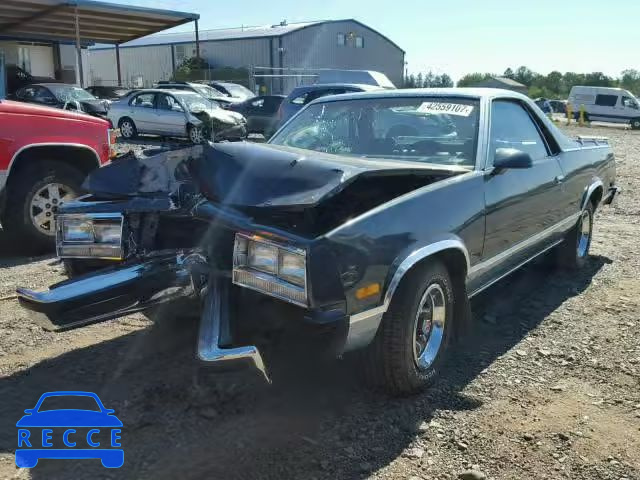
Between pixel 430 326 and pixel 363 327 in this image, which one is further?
pixel 430 326

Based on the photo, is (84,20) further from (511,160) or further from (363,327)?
(363,327)

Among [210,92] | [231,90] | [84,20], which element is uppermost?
[84,20]

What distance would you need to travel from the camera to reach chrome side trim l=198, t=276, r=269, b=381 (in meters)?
2.63

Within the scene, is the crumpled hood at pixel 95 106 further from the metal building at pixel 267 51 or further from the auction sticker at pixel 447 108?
the metal building at pixel 267 51

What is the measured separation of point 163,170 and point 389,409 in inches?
79.2

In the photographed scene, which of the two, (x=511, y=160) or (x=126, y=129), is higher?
(x=511, y=160)

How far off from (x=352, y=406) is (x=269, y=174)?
1.30 m

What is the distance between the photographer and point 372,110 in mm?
4457

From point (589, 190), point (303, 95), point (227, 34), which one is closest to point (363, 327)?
point (589, 190)

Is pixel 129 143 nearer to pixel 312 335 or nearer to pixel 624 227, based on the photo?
pixel 624 227

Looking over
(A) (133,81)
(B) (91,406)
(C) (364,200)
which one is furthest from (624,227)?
(A) (133,81)

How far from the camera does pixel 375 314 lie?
2881 mm

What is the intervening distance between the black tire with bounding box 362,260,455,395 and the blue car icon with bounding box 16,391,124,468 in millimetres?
1290

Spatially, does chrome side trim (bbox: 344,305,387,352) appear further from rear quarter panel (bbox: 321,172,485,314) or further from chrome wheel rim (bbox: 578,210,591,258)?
chrome wheel rim (bbox: 578,210,591,258)
